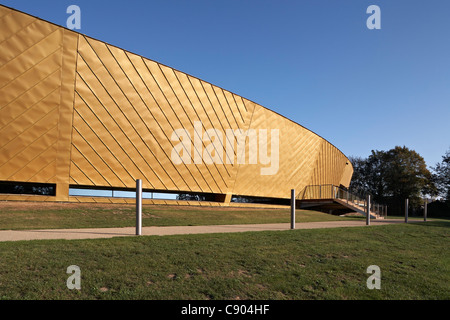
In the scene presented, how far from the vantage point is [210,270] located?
19.7ft

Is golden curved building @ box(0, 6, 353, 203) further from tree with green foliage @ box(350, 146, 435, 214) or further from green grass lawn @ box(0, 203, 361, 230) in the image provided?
tree with green foliage @ box(350, 146, 435, 214)

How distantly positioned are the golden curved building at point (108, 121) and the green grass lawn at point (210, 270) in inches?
456

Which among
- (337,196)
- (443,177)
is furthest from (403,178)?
(337,196)

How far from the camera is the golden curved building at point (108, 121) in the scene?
53.5 feet

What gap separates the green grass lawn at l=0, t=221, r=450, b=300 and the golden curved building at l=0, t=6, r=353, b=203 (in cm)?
1158

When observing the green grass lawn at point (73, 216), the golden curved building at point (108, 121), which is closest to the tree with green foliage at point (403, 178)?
the golden curved building at point (108, 121)

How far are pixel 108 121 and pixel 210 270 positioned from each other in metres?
15.9

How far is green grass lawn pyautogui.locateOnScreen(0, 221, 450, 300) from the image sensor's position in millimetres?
4922

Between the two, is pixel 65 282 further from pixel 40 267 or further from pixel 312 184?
pixel 312 184

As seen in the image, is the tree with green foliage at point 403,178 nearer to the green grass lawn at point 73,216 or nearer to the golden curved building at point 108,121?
the golden curved building at point 108,121

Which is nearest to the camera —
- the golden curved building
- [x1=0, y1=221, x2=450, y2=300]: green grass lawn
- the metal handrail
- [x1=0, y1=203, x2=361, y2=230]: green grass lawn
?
[x1=0, y1=221, x2=450, y2=300]: green grass lawn

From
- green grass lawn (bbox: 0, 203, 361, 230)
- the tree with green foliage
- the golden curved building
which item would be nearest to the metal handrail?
the golden curved building
